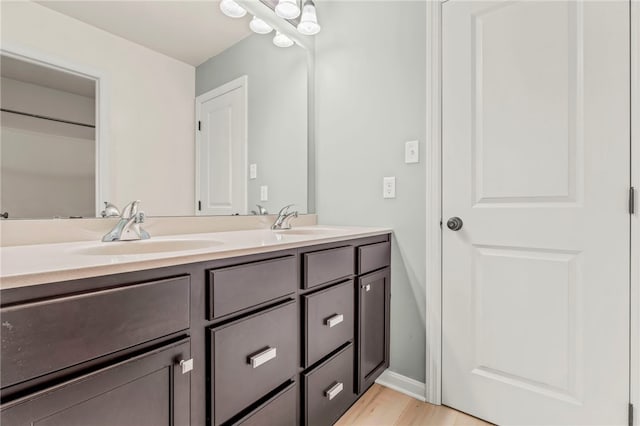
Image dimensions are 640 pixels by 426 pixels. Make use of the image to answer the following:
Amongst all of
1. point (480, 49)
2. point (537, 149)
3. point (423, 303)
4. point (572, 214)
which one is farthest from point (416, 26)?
point (423, 303)

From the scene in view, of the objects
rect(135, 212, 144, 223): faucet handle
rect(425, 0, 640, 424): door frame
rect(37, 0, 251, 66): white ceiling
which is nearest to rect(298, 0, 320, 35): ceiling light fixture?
rect(37, 0, 251, 66): white ceiling

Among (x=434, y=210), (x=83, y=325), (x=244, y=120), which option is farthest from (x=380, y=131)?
(x=83, y=325)

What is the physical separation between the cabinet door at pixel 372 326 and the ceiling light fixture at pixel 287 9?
1471 mm

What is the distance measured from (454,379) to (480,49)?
1512 millimetres

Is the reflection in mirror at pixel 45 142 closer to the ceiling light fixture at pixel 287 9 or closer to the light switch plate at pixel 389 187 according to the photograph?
the ceiling light fixture at pixel 287 9

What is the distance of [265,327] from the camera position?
99 cm

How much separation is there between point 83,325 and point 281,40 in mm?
1786

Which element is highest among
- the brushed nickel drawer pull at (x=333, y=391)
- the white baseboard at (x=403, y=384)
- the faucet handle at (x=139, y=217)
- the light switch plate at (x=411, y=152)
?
the light switch plate at (x=411, y=152)

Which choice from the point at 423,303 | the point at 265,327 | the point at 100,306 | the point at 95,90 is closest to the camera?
the point at 100,306

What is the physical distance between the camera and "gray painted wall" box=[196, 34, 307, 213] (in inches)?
69.1

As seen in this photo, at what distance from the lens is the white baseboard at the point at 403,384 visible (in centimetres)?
160

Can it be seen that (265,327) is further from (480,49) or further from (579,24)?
(579,24)

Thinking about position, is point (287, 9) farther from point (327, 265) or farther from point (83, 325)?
point (83, 325)

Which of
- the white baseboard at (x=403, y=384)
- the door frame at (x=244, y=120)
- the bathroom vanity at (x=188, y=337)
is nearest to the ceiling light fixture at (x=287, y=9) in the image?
the door frame at (x=244, y=120)
